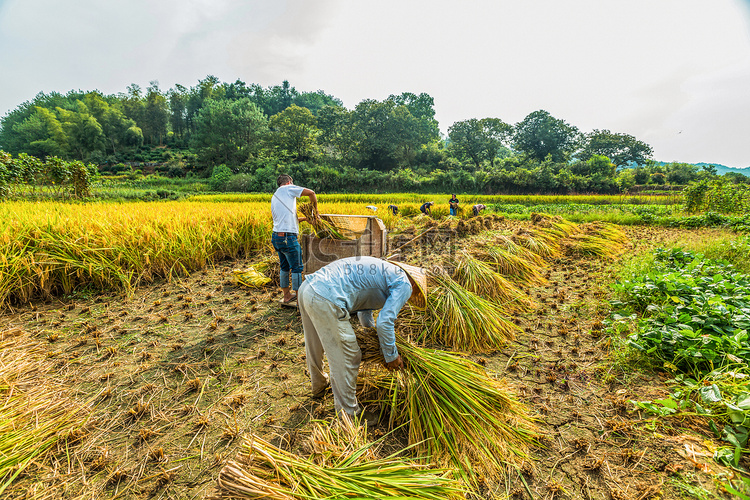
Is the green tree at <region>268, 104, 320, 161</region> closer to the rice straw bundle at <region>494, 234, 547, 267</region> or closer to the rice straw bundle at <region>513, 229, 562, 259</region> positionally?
the rice straw bundle at <region>513, 229, 562, 259</region>

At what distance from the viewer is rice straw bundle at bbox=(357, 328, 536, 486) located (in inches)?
69.9

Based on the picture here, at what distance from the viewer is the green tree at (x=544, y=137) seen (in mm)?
44812

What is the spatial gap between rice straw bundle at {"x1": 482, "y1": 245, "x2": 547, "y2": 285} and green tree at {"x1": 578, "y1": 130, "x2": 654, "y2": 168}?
51.7m

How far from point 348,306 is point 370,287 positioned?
0.66 feet

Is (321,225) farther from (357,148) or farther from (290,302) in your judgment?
(357,148)

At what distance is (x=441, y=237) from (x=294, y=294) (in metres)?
4.75

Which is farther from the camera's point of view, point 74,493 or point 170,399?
point 170,399

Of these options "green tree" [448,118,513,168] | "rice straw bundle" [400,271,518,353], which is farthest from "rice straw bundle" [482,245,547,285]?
"green tree" [448,118,513,168]

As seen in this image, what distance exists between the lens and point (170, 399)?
Result: 7.61 ft

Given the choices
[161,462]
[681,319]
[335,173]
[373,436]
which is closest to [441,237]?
[681,319]

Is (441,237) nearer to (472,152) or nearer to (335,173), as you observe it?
(335,173)

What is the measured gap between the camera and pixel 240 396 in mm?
2320

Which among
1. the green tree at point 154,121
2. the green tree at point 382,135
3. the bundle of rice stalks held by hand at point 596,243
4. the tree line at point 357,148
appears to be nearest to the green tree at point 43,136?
the tree line at point 357,148

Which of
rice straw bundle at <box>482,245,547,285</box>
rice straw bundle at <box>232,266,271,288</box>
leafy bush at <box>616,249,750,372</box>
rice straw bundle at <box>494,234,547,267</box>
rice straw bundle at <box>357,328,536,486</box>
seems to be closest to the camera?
rice straw bundle at <box>357,328,536,486</box>
